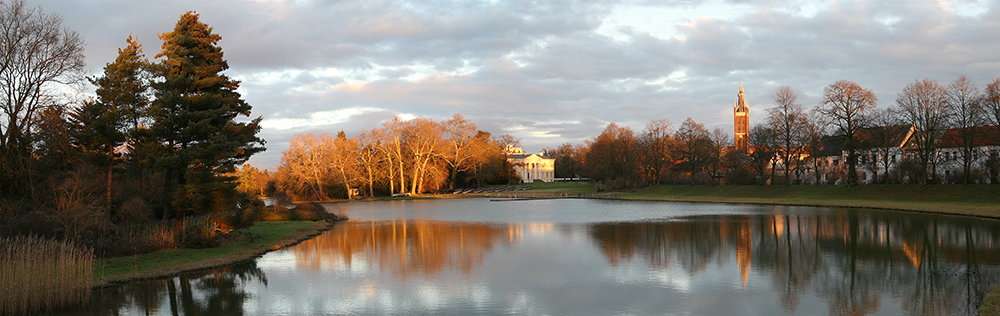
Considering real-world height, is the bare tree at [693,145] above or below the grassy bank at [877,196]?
above

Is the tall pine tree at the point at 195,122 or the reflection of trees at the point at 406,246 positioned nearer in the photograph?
the reflection of trees at the point at 406,246

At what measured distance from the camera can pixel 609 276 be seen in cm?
1374

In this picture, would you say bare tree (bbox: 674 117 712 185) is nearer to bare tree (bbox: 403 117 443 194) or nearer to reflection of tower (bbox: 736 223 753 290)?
bare tree (bbox: 403 117 443 194)

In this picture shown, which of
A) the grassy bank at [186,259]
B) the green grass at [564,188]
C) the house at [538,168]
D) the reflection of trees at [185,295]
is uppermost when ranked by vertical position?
the house at [538,168]

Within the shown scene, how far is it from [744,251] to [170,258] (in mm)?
16789

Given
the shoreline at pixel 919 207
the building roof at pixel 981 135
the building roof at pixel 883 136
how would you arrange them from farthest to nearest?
the building roof at pixel 883 136
the building roof at pixel 981 135
the shoreline at pixel 919 207

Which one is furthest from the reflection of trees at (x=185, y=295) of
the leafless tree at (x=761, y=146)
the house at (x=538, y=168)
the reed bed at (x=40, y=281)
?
the house at (x=538, y=168)

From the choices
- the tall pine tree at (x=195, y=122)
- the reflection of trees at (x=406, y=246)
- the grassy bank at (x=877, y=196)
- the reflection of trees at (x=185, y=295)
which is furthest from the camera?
the grassy bank at (x=877, y=196)

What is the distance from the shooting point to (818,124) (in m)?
50.5

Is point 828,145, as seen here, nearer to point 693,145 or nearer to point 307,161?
point 693,145

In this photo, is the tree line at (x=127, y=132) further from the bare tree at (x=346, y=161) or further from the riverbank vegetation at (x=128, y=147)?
the bare tree at (x=346, y=161)

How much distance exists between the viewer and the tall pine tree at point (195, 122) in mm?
21609

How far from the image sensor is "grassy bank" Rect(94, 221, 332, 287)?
14.0m

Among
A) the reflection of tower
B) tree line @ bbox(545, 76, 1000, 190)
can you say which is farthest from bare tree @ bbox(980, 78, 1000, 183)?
the reflection of tower
